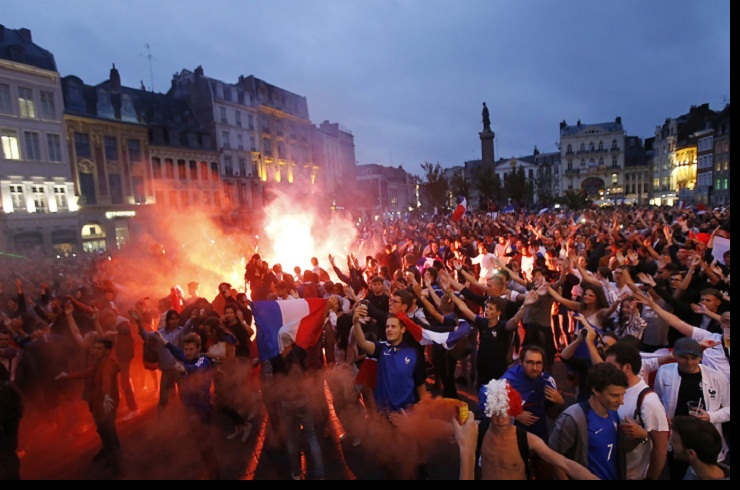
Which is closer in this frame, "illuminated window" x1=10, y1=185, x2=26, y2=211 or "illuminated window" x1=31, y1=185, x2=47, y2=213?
"illuminated window" x1=10, y1=185, x2=26, y2=211

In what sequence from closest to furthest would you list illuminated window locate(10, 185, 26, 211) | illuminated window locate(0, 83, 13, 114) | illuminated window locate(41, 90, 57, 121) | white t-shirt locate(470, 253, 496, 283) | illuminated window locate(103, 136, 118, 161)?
white t-shirt locate(470, 253, 496, 283) → illuminated window locate(0, 83, 13, 114) → illuminated window locate(10, 185, 26, 211) → illuminated window locate(41, 90, 57, 121) → illuminated window locate(103, 136, 118, 161)

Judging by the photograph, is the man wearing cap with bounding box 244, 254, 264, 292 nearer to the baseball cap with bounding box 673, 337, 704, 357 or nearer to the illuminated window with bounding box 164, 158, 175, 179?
the baseball cap with bounding box 673, 337, 704, 357

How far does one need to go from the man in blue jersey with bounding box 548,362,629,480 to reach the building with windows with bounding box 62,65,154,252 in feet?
114

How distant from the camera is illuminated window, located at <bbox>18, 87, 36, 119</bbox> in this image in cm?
2803

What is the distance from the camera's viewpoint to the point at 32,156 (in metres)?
28.7

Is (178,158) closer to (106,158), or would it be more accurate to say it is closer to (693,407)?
(106,158)

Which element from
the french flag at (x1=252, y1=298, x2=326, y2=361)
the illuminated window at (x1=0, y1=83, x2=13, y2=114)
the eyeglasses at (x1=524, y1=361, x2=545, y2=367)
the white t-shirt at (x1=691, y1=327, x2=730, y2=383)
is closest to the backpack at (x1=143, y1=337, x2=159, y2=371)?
the french flag at (x1=252, y1=298, x2=326, y2=361)

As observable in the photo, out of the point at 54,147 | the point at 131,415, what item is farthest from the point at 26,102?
the point at 131,415

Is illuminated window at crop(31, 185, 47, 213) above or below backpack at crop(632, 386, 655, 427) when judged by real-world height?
above

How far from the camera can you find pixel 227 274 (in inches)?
623

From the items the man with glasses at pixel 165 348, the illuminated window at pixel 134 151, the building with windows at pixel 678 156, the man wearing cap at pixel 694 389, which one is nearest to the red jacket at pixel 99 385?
the man with glasses at pixel 165 348

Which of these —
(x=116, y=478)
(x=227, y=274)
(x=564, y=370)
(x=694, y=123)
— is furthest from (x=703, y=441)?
(x=694, y=123)

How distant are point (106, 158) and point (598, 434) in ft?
127

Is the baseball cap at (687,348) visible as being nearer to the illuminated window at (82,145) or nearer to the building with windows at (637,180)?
the illuminated window at (82,145)
